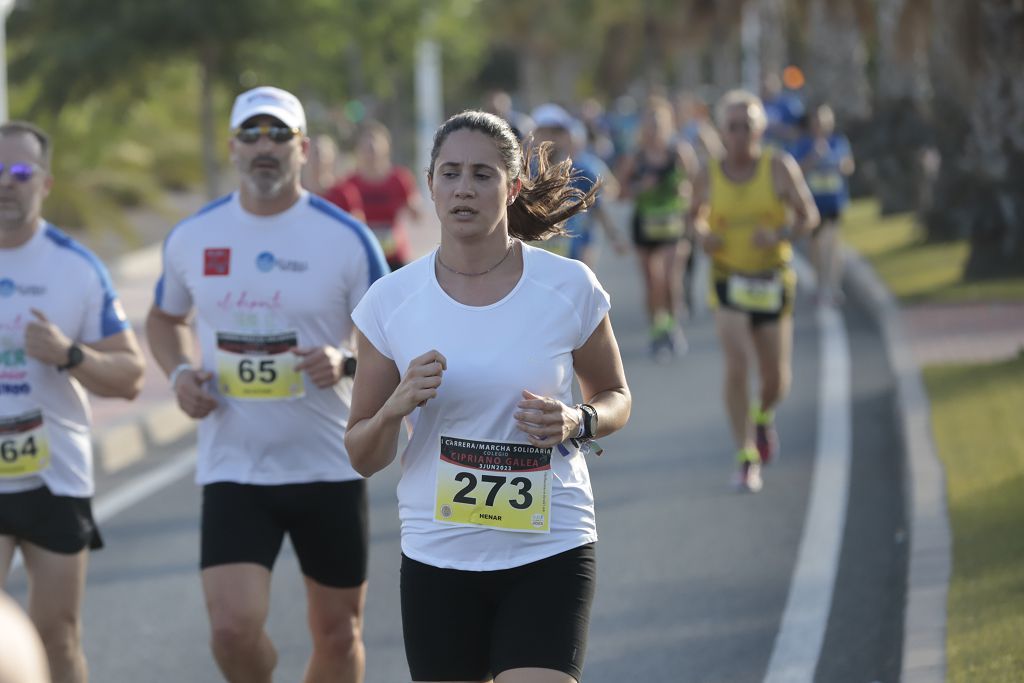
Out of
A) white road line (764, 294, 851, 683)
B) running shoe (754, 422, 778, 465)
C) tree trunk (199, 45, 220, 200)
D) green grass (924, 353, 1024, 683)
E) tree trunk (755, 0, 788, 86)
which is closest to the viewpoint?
green grass (924, 353, 1024, 683)

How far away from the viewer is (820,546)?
27.1 feet

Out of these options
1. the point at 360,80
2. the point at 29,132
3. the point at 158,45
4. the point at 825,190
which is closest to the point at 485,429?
the point at 29,132

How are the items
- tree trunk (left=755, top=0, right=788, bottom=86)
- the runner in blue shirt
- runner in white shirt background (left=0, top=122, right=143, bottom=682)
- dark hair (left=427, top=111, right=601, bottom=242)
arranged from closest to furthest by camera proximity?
dark hair (left=427, top=111, right=601, bottom=242), runner in white shirt background (left=0, top=122, right=143, bottom=682), the runner in blue shirt, tree trunk (left=755, top=0, right=788, bottom=86)

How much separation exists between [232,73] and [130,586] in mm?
13930

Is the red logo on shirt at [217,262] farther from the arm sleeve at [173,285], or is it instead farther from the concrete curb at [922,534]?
the concrete curb at [922,534]

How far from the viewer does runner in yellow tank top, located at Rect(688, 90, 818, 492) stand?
31.5ft

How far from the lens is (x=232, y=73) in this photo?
21.1 meters

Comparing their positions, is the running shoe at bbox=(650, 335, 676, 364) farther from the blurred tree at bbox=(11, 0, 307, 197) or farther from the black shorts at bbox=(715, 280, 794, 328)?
the blurred tree at bbox=(11, 0, 307, 197)

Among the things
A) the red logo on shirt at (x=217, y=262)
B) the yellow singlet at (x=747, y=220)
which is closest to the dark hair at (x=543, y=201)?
the red logo on shirt at (x=217, y=262)

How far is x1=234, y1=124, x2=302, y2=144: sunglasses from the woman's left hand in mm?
1805

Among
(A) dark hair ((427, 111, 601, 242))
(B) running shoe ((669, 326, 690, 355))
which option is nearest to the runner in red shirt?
(B) running shoe ((669, 326, 690, 355))

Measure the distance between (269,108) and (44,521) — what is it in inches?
57.0

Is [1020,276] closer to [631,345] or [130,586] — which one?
[631,345]

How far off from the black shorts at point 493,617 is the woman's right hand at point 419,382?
42 cm
